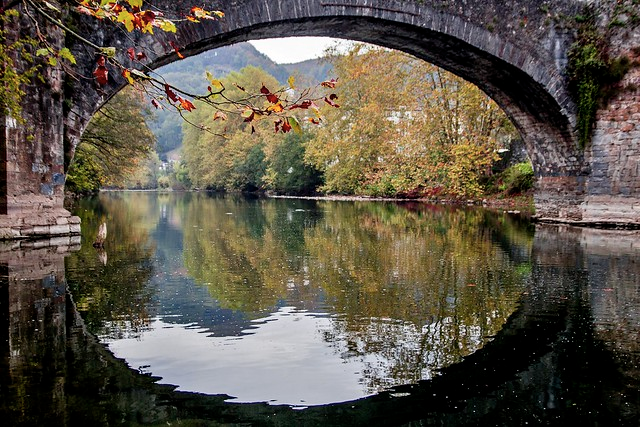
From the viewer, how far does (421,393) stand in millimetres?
3418

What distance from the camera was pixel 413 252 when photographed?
31.9ft

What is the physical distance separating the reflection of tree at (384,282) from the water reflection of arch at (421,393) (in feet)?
A: 0.76

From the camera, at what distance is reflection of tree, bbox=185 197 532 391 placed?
436cm

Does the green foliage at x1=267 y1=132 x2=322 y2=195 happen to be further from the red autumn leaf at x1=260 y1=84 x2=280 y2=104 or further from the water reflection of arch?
the red autumn leaf at x1=260 y1=84 x2=280 y2=104

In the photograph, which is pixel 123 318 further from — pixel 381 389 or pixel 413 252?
pixel 413 252

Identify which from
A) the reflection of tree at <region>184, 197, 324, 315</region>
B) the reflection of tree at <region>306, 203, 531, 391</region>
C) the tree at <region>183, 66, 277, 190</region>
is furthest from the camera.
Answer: the tree at <region>183, 66, 277, 190</region>

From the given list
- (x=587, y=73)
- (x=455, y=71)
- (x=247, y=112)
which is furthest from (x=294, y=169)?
(x=247, y=112)

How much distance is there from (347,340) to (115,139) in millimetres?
21248

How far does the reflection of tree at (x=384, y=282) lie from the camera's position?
4355 millimetres

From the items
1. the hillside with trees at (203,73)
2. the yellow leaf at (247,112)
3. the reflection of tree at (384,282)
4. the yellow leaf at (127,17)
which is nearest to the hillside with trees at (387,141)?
the reflection of tree at (384,282)

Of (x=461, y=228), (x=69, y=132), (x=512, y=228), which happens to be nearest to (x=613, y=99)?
(x=512, y=228)

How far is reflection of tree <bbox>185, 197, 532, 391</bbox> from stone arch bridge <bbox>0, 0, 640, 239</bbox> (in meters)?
2.85

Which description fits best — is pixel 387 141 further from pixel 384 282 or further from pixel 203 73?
pixel 203 73

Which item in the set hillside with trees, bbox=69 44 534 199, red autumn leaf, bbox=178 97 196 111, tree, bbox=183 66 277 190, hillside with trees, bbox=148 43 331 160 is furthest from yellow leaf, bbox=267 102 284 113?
hillside with trees, bbox=148 43 331 160
